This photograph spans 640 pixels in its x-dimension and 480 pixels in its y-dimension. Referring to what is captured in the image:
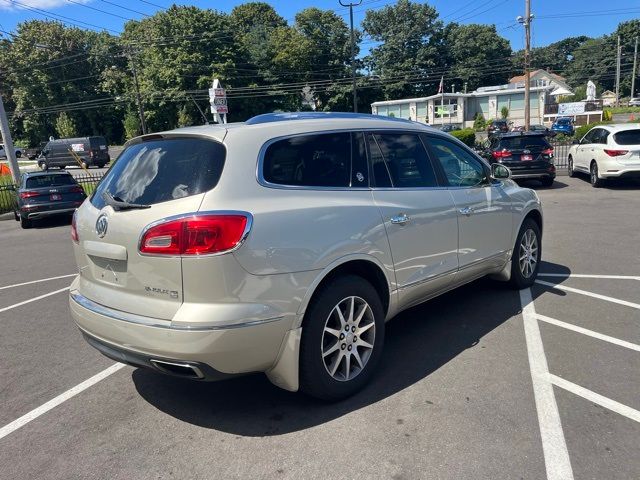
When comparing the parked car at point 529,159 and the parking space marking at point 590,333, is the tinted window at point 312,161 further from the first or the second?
the parked car at point 529,159

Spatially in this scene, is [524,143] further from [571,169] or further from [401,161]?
[401,161]

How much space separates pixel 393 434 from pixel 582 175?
16.0 meters

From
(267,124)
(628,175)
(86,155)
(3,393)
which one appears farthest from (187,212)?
(86,155)

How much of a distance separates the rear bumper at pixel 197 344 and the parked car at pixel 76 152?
135 ft

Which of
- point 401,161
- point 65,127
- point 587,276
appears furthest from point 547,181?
point 65,127

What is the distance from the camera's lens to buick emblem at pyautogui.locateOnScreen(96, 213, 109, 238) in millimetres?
3189

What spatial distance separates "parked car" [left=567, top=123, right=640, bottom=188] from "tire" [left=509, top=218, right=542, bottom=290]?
9.61m

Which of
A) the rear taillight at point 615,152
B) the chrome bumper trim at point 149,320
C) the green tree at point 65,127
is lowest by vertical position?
the chrome bumper trim at point 149,320

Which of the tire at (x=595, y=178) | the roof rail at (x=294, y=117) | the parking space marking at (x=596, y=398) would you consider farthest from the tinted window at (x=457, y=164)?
the tire at (x=595, y=178)

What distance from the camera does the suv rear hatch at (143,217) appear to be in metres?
2.88

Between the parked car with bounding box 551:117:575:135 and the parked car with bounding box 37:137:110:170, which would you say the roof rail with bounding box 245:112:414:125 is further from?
the parked car with bounding box 551:117:575:135

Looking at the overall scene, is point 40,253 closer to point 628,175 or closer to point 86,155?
point 628,175

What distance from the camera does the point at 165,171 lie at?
3148 mm

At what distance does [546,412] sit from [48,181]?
542 inches
